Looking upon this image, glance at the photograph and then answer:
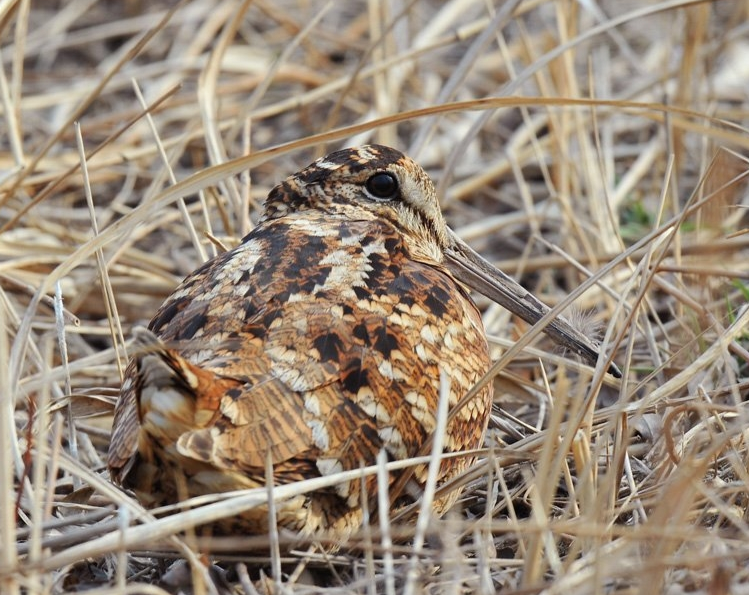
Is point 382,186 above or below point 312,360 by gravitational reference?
above

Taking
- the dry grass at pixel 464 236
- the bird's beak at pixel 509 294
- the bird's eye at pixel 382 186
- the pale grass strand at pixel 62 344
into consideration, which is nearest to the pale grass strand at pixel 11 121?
the dry grass at pixel 464 236

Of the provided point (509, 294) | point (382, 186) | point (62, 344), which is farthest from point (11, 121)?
point (509, 294)

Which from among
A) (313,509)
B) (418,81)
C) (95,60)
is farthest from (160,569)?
(95,60)

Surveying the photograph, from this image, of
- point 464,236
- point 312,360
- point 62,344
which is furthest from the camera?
point 464,236

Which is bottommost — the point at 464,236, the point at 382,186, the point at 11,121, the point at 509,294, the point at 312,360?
the point at 464,236

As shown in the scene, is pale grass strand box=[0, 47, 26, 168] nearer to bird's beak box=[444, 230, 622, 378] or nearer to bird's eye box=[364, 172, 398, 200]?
bird's eye box=[364, 172, 398, 200]

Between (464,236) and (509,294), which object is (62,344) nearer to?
(509,294)

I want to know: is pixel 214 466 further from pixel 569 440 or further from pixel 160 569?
pixel 569 440

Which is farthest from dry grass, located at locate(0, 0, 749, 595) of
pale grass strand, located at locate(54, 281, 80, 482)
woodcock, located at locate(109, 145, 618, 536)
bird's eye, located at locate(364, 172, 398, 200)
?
bird's eye, located at locate(364, 172, 398, 200)
